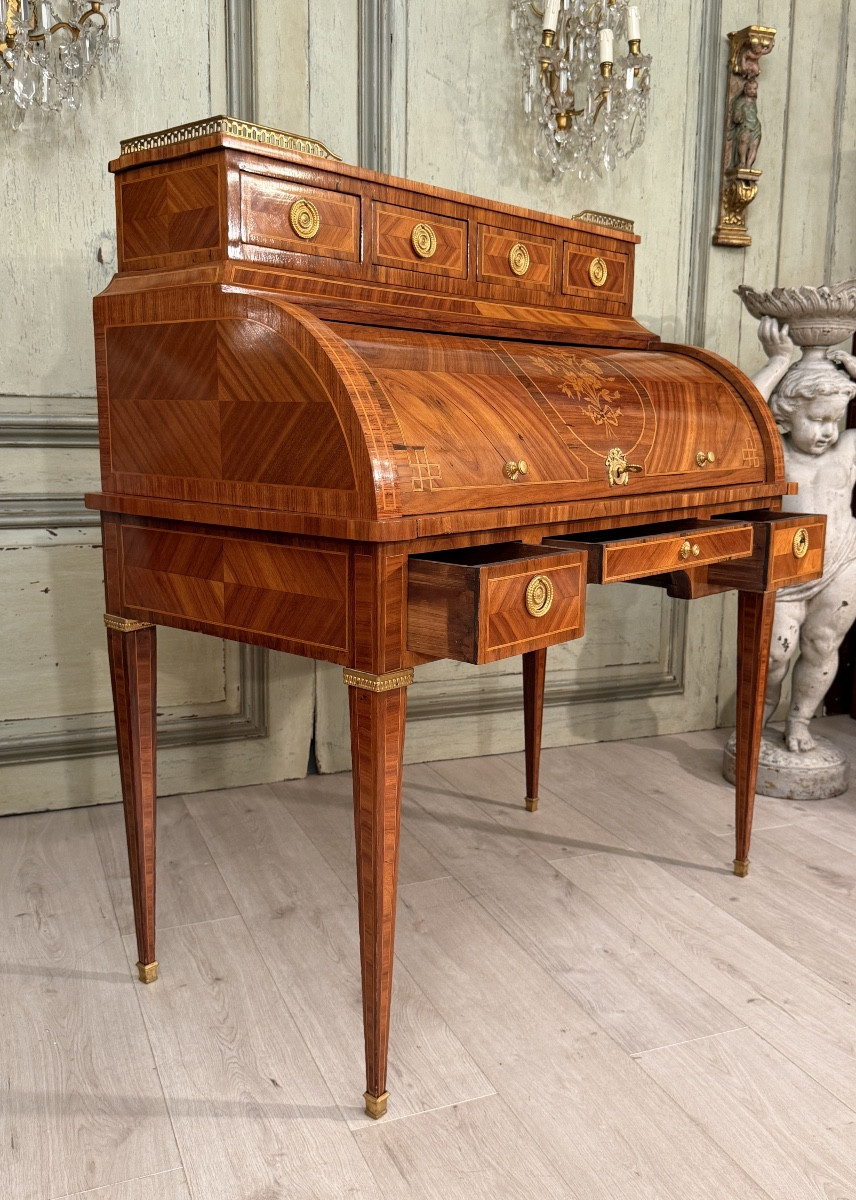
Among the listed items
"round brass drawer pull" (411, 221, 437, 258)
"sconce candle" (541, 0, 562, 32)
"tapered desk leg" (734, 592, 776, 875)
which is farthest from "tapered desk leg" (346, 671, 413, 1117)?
"sconce candle" (541, 0, 562, 32)

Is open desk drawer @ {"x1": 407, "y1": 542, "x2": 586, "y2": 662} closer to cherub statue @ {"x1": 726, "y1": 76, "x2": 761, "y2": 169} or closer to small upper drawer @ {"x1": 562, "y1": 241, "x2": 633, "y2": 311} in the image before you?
small upper drawer @ {"x1": 562, "y1": 241, "x2": 633, "y2": 311}

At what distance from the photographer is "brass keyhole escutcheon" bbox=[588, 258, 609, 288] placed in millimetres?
2355

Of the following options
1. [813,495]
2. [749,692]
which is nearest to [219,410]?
[749,692]

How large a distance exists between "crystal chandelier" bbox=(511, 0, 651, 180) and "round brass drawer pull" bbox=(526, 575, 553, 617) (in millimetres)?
2020

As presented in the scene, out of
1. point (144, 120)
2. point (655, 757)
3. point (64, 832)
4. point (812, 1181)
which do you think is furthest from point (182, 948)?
point (144, 120)

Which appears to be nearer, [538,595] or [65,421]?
[538,595]

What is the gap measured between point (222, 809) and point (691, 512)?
152cm

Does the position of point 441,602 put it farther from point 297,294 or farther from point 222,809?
point 222,809

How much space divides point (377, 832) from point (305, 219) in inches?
40.9

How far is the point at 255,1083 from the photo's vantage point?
5.46 ft

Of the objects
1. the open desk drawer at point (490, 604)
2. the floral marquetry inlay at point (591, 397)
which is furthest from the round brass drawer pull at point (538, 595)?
the floral marquetry inlay at point (591, 397)

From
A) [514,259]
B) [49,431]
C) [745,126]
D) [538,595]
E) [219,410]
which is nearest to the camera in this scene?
[538,595]

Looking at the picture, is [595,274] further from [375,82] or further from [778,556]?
[375,82]

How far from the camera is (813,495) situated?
305cm
